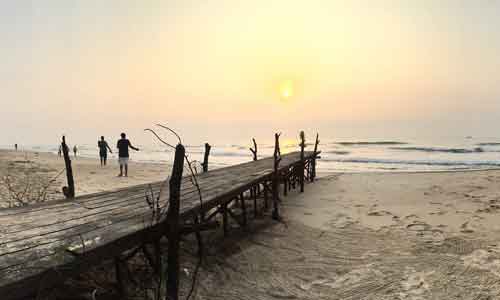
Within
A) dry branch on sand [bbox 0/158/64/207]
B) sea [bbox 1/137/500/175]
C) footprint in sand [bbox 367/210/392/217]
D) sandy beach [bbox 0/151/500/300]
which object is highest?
dry branch on sand [bbox 0/158/64/207]

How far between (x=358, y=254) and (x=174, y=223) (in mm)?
3722

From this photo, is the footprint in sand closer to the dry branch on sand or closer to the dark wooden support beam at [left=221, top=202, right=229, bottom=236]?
the dark wooden support beam at [left=221, top=202, right=229, bottom=236]

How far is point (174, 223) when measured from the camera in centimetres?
330

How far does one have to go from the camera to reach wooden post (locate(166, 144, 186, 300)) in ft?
10.8

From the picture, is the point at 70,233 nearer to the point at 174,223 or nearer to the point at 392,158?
the point at 174,223

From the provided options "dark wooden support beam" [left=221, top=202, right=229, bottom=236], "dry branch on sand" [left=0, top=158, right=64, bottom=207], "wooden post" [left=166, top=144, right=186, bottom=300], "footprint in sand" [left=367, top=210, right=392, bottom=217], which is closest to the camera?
"wooden post" [left=166, top=144, right=186, bottom=300]

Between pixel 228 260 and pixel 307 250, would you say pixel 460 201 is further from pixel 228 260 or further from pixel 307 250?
pixel 228 260

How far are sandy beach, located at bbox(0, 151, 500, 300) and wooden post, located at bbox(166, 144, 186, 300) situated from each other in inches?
38.5

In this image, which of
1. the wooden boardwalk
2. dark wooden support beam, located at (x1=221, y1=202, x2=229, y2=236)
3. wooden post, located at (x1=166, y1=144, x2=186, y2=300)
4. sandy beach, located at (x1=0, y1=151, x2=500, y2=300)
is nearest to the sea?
sandy beach, located at (x1=0, y1=151, x2=500, y2=300)

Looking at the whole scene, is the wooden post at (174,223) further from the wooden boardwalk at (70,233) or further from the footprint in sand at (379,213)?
the footprint in sand at (379,213)

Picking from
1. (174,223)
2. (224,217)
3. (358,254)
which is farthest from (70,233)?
(358,254)

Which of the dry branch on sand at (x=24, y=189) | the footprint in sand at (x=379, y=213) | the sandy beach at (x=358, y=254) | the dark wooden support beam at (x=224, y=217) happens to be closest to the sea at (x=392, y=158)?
the footprint in sand at (x=379, y=213)

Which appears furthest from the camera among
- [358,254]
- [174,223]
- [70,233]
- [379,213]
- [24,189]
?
[24,189]

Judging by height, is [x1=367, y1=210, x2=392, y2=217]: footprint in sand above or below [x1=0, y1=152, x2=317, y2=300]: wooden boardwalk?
below
